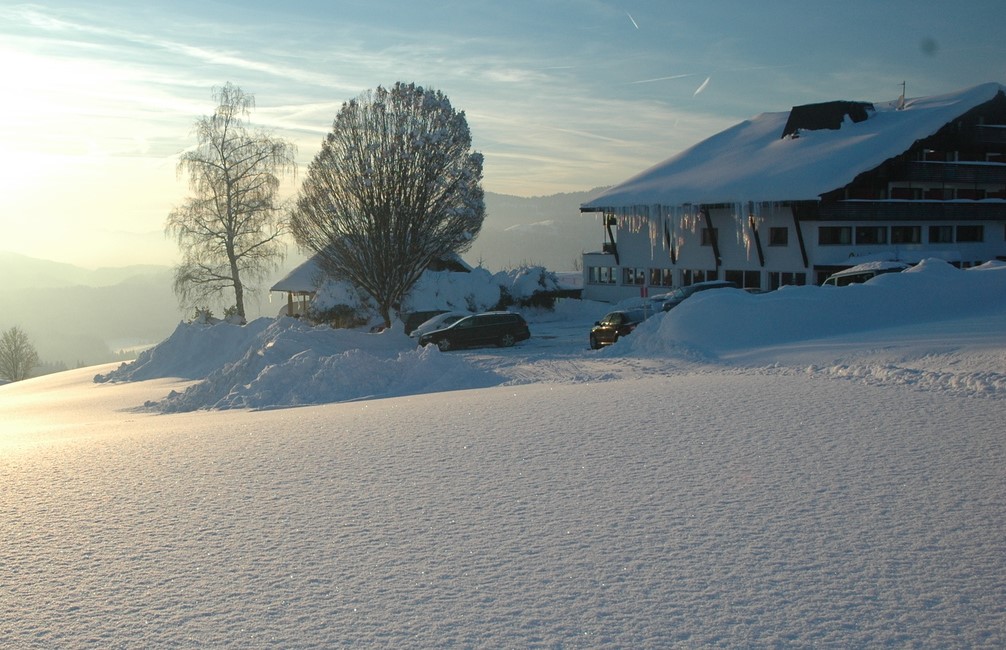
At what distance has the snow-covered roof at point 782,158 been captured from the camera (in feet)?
140

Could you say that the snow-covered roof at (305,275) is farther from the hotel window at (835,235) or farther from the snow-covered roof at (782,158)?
the hotel window at (835,235)

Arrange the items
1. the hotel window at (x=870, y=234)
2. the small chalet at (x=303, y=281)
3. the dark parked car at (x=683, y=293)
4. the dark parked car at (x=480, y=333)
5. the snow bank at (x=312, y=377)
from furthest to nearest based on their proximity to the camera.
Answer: the small chalet at (x=303, y=281) < the hotel window at (x=870, y=234) < the dark parked car at (x=683, y=293) < the dark parked car at (x=480, y=333) < the snow bank at (x=312, y=377)

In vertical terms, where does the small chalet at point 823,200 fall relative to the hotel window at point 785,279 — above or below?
above

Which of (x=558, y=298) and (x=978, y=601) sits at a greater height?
(x=558, y=298)

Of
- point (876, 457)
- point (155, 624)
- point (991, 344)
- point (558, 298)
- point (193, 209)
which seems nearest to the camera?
point (155, 624)

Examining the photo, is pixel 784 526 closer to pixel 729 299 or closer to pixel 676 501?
pixel 676 501

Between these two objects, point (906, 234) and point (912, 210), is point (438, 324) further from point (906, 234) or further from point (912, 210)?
point (906, 234)

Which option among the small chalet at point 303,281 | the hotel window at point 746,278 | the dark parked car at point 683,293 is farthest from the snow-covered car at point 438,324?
the hotel window at point 746,278

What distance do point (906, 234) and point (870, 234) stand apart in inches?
110

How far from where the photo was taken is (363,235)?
121ft

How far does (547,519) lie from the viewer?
Answer: 7.68 m

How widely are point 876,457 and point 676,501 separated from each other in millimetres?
2678

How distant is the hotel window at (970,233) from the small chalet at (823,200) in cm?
8

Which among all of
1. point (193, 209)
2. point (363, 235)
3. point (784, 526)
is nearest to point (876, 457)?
point (784, 526)
